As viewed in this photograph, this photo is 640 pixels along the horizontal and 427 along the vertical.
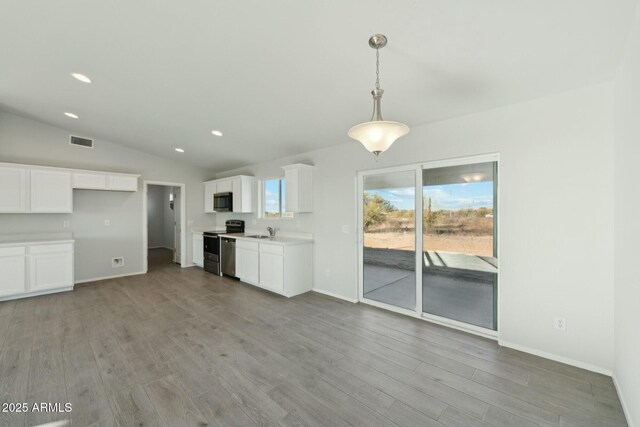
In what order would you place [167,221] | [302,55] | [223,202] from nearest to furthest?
[302,55] → [223,202] → [167,221]

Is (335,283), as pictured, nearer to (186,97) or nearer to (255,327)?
(255,327)

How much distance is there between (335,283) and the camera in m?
4.18

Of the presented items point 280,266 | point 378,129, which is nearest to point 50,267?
point 280,266

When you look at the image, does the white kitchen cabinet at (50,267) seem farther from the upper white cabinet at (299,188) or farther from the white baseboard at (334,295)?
the white baseboard at (334,295)

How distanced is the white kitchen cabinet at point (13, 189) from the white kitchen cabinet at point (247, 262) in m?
3.49

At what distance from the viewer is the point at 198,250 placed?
6.30 m

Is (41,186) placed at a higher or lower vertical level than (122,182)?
lower

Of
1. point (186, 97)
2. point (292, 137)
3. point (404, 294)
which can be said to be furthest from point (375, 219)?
point (186, 97)

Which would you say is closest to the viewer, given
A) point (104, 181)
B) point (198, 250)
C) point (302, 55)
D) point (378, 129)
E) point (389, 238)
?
point (378, 129)

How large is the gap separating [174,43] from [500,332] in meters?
4.25

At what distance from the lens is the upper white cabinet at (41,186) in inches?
159

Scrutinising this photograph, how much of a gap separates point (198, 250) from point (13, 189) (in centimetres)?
323

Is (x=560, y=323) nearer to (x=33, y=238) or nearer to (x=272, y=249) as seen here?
(x=272, y=249)

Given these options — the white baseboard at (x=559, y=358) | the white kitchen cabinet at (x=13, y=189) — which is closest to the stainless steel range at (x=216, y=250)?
the white kitchen cabinet at (x=13, y=189)
